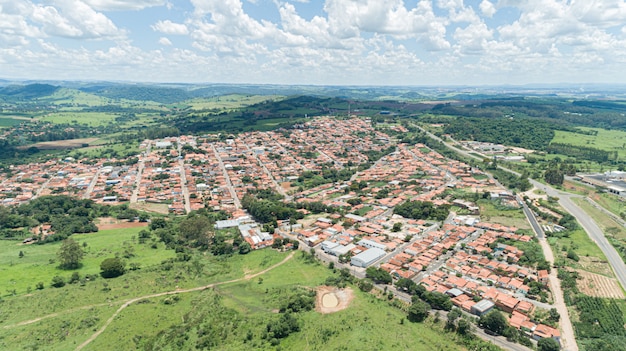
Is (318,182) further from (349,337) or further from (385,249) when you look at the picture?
(349,337)

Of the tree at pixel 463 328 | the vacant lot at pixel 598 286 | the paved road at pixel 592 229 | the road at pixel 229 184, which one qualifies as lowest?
the road at pixel 229 184

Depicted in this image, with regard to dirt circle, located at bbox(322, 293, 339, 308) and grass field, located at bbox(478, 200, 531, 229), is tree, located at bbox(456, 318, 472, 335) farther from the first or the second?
grass field, located at bbox(478, 200, 531, 229)

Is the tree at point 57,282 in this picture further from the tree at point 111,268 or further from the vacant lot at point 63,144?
the vacant lot at point 63,144

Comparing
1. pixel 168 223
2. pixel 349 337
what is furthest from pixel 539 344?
pixel 168 223

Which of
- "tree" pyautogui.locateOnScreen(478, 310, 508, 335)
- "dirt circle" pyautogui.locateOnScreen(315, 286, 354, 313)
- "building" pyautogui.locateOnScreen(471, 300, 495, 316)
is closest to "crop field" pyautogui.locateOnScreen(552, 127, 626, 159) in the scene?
"building" pyautogui.locateOnScreen(471, 300, 495, 316)

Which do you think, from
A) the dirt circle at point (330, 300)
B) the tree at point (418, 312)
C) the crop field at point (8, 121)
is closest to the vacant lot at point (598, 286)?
the tree at point (418, 312)
